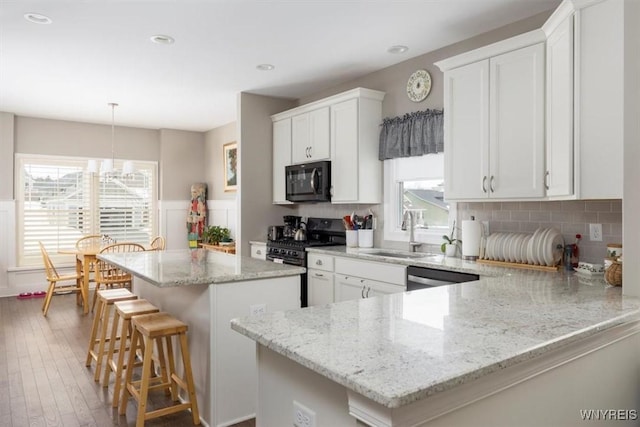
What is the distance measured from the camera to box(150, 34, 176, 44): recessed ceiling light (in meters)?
3.48

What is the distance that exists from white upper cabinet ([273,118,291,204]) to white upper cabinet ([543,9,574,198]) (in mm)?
3017

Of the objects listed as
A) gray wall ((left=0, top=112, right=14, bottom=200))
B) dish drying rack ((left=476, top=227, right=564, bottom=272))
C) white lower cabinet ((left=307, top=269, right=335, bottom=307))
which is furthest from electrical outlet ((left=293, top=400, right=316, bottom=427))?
gray wall ((left=0, top=112, right=14, bottom=200))

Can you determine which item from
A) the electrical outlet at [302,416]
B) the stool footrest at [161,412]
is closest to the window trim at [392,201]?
the stool footrest at [161,412]

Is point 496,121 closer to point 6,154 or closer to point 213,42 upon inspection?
point 213,42

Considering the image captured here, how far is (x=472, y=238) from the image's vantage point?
3205 mm

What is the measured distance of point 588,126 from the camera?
2211 mm

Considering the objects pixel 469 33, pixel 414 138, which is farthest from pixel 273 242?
pixel 469 33

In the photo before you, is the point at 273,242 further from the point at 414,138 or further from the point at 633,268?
the point at 633,268

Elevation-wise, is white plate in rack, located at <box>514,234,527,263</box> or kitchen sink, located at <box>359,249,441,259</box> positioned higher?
white plate in rack, located at <box>514,234,527,263</box>

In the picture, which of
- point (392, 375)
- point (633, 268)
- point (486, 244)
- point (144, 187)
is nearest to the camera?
point (392, 375)

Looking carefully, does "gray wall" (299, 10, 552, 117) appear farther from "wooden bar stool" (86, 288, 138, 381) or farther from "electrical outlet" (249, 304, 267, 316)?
"wooden bar stool" (86, 288, 138, 381)

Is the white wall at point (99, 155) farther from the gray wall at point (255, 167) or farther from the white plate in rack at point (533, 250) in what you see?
the white plate in rack at point (533, 250)

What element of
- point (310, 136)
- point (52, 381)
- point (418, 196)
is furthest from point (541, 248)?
point (52, 381)

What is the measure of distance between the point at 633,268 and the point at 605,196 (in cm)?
42
